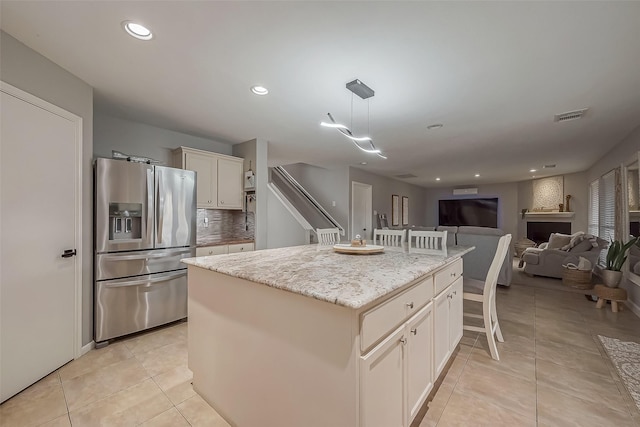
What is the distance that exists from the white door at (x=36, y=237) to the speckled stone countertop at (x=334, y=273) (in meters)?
1.21

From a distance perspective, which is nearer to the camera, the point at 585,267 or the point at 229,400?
the point at 229,400

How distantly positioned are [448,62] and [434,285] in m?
1.66

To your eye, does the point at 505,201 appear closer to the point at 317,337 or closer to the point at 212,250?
the point at 212,250

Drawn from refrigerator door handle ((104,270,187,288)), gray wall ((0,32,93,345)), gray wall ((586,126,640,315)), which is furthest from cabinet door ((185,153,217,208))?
gray wall ((586,126,640,315))

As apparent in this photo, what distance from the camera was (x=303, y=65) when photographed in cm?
208

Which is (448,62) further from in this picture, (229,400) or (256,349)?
(229,400)

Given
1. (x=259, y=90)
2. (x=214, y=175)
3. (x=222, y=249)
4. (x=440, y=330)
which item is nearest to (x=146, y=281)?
(x=222, y=249)

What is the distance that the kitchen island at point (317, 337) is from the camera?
1.07 m

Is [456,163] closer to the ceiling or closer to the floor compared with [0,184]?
closer to the ceiling

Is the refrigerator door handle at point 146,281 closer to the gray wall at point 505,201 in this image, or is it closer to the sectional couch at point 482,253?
the sectional couch at point 482,253

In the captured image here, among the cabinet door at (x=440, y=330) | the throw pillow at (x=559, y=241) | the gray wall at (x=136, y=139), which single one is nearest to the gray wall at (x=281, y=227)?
the gray wall at (x=136, y=139)

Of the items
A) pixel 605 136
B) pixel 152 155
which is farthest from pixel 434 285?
pixel 605 136

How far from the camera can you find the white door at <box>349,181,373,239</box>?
656 centimetres

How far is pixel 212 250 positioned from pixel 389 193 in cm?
611
